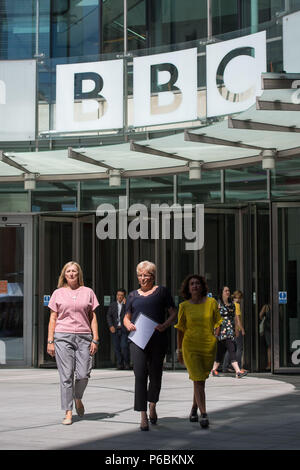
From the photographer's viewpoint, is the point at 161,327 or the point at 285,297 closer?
the point at 161,327

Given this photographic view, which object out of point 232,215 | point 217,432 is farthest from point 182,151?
point 217,432

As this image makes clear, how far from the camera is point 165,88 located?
624 inches

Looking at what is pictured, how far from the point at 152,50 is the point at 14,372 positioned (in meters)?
6.48

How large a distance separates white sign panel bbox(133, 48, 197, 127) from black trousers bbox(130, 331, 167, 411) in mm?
7889

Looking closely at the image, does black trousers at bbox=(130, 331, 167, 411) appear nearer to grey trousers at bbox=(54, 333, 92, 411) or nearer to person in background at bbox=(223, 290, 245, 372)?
grey trousers at bbox=(54, 333, 92, 411)

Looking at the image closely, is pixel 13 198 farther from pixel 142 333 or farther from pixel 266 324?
pixel 142 333

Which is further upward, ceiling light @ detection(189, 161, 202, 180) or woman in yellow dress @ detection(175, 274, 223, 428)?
ceiling light @ detection(189, 161, 202, 180)

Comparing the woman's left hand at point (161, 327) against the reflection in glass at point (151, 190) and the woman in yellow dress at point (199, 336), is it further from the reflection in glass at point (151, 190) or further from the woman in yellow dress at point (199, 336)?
the reflection in glass at point (151, 190)

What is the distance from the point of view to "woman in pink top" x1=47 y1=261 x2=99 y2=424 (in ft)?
29.3

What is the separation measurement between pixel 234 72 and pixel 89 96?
118 inches

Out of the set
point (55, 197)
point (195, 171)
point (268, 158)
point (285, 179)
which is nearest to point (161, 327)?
point (268, 158)

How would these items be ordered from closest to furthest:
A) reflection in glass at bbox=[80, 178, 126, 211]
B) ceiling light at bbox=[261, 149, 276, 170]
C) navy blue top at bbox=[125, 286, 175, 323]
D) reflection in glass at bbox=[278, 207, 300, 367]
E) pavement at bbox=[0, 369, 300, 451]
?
pavement at bbox=[0, 369, 300, 451] < navy blue top at bbox=[125, 286, 175, 323] < ceiling light at bbox=[261, 149, 276, 170] < reflection in glass at bbox=[278, 207, 300, 367] < reflection in glass at bbox=[80, 178, 126, 211]

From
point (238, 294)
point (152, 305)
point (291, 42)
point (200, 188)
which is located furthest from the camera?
point (200, 188)

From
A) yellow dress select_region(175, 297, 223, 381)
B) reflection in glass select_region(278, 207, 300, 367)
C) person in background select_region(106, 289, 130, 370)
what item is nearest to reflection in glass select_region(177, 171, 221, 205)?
reflection in glass select_region(278, 207, 300, 367)
